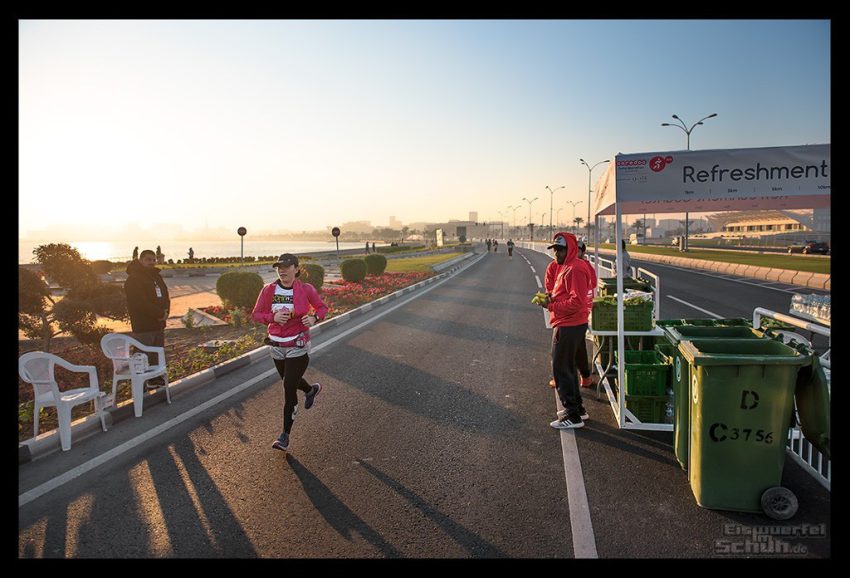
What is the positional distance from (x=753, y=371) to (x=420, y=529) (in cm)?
273

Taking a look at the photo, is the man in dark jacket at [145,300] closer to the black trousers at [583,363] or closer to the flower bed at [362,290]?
the black trousers at [583,363]

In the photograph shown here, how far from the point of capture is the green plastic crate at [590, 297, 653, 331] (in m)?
5.75

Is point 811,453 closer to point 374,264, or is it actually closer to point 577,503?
point 577,503

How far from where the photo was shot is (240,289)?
42.8ft

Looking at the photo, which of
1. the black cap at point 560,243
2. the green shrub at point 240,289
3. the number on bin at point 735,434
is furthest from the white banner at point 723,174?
the green shrub at point 240,289

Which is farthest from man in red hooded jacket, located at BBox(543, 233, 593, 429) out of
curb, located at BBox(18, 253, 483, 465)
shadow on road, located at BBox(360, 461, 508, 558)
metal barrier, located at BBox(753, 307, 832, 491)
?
curb, located at BBox(18, 253, 483, 465)

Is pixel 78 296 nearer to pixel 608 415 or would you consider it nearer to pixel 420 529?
pixel 420 529

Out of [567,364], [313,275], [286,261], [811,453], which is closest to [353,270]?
[313,275]

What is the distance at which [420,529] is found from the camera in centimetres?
339

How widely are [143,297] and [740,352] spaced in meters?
7.20

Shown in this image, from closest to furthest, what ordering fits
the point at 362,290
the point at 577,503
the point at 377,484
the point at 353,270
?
the point at 577,503
the point at 377,484
the point at 362,290
the point at 353,270

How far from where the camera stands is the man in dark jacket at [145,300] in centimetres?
661

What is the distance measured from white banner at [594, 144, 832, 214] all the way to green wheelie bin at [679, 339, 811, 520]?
1.73m

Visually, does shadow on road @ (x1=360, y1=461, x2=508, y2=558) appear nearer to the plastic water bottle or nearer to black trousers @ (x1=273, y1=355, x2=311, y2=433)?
black trousers @ (x1=273, y1=355, x2=311, y2=433)
